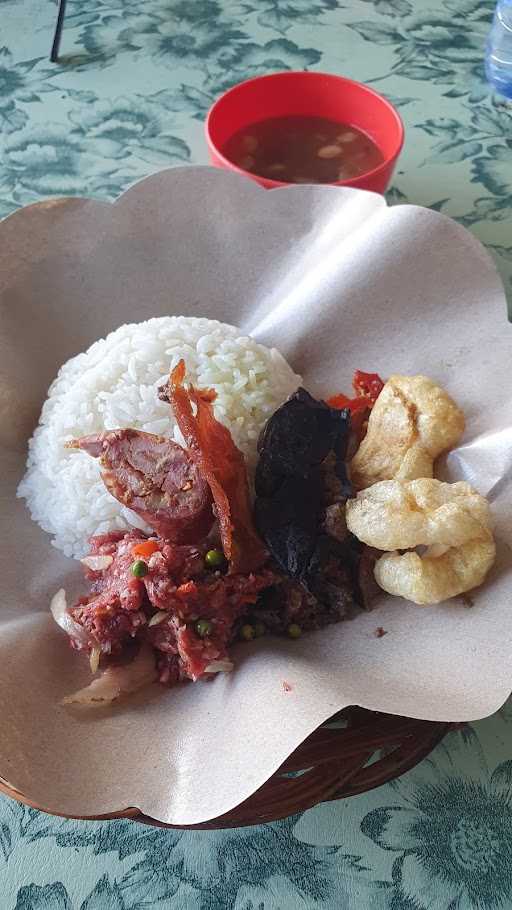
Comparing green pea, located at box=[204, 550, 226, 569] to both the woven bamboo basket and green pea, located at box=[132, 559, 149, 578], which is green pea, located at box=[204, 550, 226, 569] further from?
the woven bamboo basket

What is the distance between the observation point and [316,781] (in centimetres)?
182

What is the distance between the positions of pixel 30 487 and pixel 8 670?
689mm

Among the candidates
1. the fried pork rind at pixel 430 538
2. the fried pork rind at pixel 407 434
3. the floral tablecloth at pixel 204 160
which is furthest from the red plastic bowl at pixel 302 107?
the fried pork rind at pixel 430 538

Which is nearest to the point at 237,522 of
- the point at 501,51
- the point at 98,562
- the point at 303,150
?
the point at 98,562

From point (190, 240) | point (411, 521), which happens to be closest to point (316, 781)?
point (411, 521)

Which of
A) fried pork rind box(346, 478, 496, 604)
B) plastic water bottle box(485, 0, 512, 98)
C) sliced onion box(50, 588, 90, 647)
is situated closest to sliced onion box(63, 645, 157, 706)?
sliced onion box(50, 588, 90, 647)

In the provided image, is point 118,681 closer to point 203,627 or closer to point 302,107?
point 203,627

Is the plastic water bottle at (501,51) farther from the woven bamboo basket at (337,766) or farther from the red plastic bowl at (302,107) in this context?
the woven bamboo basket at (337,766)

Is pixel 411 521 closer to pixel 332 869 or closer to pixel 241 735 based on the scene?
pixel 241 735

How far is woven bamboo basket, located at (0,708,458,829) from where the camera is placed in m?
1.78

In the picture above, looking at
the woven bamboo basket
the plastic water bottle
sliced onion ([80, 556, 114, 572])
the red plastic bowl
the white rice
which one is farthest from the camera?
the plastic water bottle

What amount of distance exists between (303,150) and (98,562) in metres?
1.80

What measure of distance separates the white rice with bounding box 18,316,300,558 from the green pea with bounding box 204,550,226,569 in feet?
1.12

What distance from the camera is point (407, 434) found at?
2.28 meters
